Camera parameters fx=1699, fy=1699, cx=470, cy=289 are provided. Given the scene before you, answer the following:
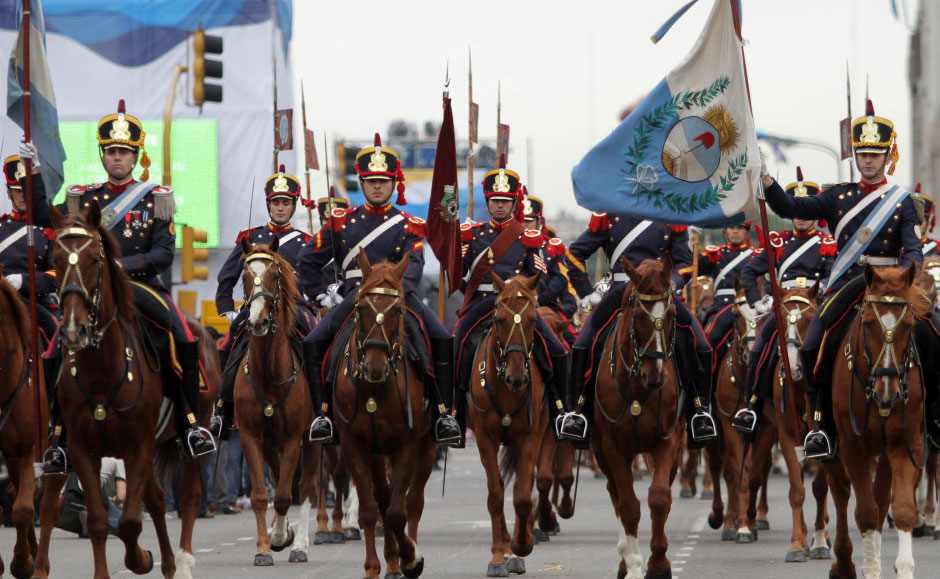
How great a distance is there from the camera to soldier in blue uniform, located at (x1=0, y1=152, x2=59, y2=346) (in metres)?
14.9

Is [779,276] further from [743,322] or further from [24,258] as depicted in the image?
[24,258]

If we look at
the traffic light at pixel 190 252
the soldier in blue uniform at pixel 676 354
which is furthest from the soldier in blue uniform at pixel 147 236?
the traffic light at pixel 190 252

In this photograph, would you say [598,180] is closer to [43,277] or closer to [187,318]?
[187,318]

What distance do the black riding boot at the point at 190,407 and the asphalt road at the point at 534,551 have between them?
1671mm

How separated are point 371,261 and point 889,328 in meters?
5.05

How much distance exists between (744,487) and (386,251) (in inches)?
212

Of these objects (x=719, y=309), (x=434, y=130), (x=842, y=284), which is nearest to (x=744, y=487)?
(x=719, y=309)

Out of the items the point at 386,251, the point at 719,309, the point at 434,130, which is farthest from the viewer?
the point at 434,130

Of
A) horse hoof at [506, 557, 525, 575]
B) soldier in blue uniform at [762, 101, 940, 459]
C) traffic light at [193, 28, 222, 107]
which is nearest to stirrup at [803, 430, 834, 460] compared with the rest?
soldier in blue uniform at [762, 101, 940, 459]

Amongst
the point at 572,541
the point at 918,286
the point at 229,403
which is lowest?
the point at 572,541

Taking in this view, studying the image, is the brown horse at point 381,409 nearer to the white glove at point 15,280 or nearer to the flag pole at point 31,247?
the flag pole at point 31,247

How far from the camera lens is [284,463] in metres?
16.4

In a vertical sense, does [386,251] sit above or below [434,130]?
below

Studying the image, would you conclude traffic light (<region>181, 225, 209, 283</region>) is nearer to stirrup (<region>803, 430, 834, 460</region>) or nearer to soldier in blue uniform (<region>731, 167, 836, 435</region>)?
soldier in blue uniform (<region>731, 167, 836, 435</region>)
